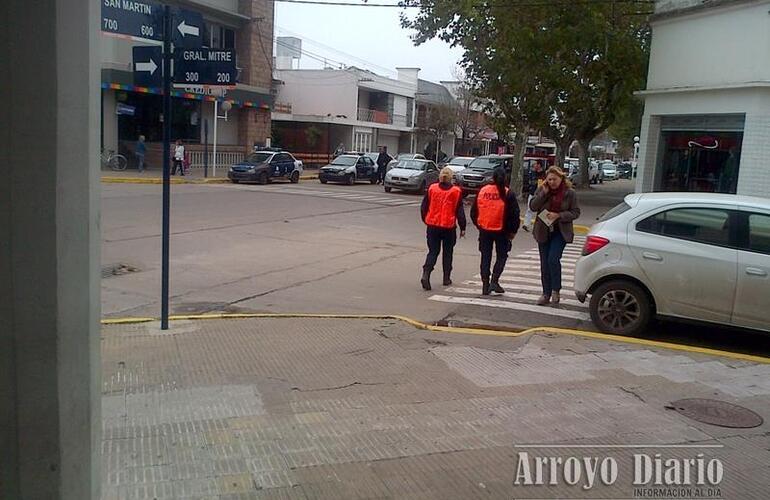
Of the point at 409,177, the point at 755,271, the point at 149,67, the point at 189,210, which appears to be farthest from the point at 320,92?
the point at 755,271

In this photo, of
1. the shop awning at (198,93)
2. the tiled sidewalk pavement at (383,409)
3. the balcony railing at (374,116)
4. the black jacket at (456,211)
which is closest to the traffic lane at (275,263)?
the black jacket at (456,211)

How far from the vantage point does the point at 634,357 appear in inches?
249

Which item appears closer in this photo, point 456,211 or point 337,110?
point 456,211

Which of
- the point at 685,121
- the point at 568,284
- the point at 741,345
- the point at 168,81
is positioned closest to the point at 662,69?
the point at 685,121

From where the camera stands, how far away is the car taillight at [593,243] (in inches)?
297

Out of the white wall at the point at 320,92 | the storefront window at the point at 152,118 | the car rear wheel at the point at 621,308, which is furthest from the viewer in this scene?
the white wall at the point at 320,92

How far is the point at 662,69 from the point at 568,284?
33.6 feet

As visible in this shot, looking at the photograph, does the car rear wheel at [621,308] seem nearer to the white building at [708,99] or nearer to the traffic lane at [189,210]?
the traffic lane at [189,210]

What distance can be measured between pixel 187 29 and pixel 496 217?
4652mm

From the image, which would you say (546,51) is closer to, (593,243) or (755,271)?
(593,243)

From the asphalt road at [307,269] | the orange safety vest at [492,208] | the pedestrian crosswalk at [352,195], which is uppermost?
the orange safety vest at [492,208]

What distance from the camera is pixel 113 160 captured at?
3014 centimetres

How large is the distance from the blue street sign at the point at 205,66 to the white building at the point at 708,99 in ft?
43.2

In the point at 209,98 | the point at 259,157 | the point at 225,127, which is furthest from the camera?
the point at 225,127
